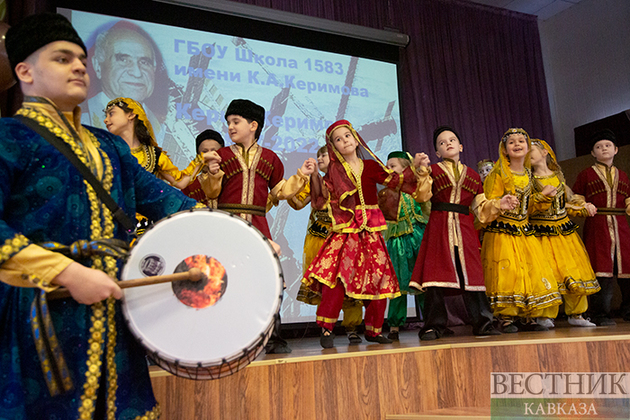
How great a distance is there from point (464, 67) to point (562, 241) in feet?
10.5

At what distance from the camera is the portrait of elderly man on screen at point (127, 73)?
4.11 meters

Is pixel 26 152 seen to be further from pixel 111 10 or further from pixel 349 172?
pixel 111 10

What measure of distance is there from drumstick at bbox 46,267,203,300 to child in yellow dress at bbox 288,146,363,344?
1991 millimetres

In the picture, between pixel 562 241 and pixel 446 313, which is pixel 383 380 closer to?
pixel 446 313

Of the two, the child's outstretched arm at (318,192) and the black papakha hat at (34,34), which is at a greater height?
the black papakha hat at (34,34)

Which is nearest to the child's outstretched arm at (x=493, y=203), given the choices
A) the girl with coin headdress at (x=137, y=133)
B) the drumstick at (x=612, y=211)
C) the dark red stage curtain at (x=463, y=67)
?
the drumstick at (x=612, y=211)

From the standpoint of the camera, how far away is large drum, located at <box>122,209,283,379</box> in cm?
120

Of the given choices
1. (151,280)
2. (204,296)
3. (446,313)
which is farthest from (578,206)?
(151,280)

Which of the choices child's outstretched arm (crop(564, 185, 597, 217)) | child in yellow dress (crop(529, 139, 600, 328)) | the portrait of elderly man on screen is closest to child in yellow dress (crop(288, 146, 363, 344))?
child in yellow dress (crop(529, 139, 600, 328))

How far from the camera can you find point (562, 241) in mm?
3734

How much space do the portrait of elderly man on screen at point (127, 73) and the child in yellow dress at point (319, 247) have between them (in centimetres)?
147

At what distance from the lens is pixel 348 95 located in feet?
17.1

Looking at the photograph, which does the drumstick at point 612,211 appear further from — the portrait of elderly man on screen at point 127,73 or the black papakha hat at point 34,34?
the black papakha hat at point 34,34

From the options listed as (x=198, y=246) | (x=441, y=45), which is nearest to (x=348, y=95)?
(x=441, y=45)
